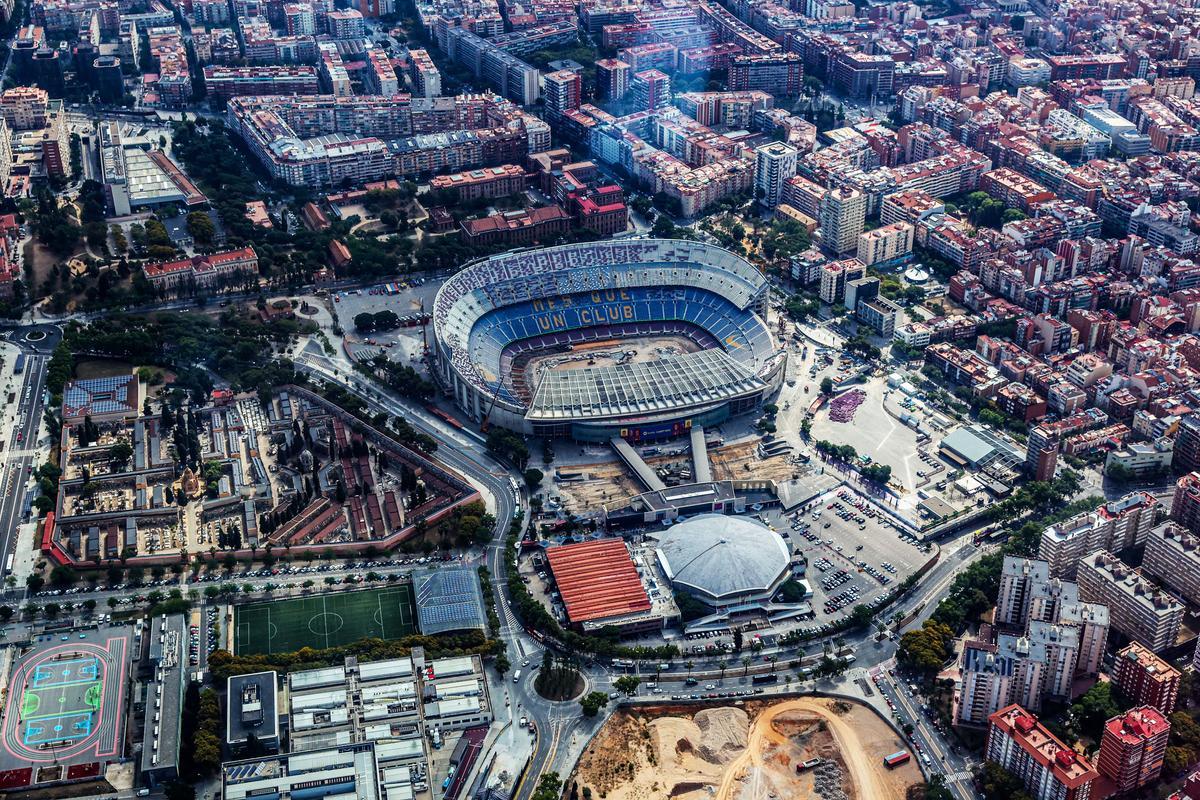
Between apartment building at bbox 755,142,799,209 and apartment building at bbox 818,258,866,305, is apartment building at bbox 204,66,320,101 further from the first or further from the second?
apartment building at bbox 818,258,866,305

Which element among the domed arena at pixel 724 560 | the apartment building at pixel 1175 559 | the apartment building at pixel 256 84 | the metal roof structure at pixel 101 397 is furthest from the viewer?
the apartment building at pixel 256 84

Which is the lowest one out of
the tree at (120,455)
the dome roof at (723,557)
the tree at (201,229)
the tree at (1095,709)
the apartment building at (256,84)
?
the tree at (1095,709)

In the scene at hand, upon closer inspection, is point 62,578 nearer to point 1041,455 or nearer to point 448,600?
point 448,600

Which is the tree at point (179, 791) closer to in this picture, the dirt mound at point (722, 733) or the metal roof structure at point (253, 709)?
the metal roof structure at point (253, 709)

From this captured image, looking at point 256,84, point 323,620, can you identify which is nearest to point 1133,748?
point 323,620

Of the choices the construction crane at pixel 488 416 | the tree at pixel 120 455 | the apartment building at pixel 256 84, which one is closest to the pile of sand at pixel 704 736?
the construction crane at pixel 488 416

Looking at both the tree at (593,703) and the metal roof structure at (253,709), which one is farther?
the tree at (593,703)

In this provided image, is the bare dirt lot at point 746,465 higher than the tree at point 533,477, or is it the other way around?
the tree at point 533,477

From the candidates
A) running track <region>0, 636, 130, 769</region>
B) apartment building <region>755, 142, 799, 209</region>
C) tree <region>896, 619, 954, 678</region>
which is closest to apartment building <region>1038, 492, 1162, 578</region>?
tree <region>896, 619, 954, 678</region>
